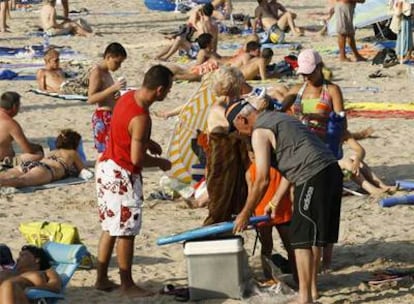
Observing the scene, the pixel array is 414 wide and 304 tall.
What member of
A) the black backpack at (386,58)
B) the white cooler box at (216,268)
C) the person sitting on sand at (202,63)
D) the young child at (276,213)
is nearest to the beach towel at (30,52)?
the person sitting on sand at (202,63)

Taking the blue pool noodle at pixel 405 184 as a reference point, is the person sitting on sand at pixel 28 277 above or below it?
above

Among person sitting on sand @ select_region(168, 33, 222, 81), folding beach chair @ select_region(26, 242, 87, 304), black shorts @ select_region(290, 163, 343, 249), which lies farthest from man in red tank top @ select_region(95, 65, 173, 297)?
person sitting on sand @ select_region(168, 33, 222, 81)

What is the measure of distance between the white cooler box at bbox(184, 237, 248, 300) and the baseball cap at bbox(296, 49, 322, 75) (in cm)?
147

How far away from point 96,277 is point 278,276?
1191 millimetres

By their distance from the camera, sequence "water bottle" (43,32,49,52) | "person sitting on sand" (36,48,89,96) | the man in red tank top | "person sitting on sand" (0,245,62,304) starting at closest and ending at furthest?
1. "person sitting on sand" (0,245,62,304)
2. the man in red tank top
3. "person sitting on sand" (36,48,89,96)
4. "water bottle" (43,32,49,52)

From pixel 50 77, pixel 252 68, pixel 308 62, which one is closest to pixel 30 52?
pixel 50 77

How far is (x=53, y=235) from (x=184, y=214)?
1.74 meters

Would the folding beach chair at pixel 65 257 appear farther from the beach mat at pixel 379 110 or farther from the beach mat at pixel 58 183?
the beach mat at pixel 379 110

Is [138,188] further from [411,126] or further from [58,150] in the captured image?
[411,126]

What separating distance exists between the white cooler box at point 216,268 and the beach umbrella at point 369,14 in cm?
1209

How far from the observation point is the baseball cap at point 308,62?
8.04 metres

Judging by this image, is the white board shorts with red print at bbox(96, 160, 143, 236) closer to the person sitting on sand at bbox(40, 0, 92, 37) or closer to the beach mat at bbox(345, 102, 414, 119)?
the beach mat at bbox(345, 102, 414, 119)

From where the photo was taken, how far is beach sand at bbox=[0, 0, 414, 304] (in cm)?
770

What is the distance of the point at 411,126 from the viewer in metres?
13.0
